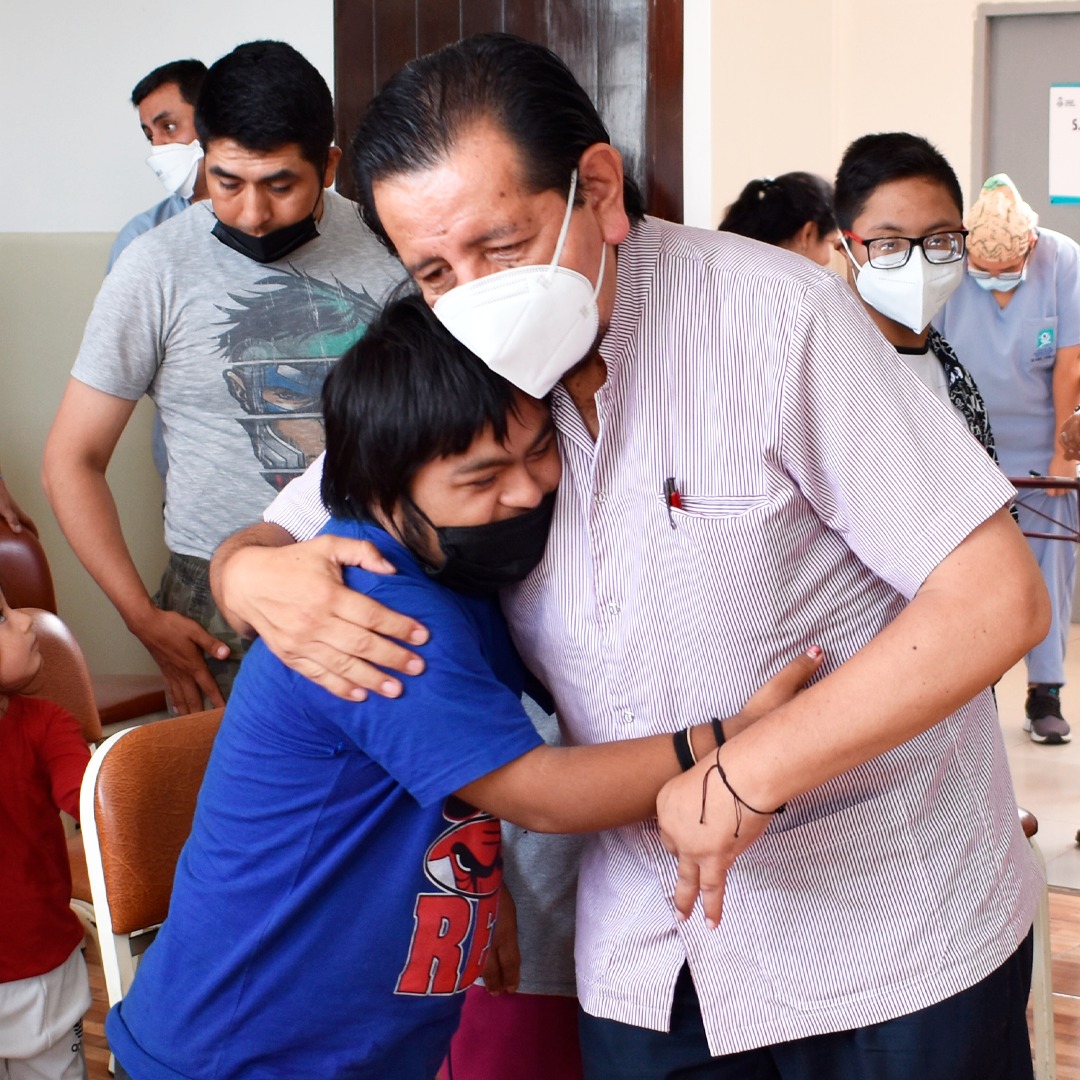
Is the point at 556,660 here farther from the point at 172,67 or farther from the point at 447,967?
the point at 172,67

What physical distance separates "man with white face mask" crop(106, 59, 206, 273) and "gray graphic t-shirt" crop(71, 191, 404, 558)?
1520 millimetres

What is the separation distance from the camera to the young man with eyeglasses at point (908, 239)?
2523 mm

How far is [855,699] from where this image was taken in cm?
98

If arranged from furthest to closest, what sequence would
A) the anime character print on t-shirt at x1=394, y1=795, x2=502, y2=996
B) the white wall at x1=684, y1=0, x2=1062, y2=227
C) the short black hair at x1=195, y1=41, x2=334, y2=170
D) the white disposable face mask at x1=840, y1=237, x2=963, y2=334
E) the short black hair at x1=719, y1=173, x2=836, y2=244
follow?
the white wall at x1=684, y1=0, x2=1062, y2=227 → the short black hair at x1=719, y1=173, x2=836, y2=244 → the white disposable face mask at x1=840, y1=237, x2=963, y2=334 → the short black hair at x1=195, y1=41, x2=334, y2=170 → the anime character print on t-shirt at x1=394, y1=795, x2=502, y2=996

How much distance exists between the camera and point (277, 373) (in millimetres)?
2361

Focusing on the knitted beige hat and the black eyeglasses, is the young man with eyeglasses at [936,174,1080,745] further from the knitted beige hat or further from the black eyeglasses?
the black eyeglasses

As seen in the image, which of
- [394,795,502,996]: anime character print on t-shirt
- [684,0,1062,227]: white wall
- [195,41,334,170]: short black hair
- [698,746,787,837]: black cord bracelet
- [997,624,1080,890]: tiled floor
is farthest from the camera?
[684,0,1062,227]: white wall

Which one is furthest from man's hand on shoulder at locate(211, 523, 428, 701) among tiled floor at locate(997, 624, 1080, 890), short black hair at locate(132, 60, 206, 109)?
short black hair at locate(132, 60, 206, 109)

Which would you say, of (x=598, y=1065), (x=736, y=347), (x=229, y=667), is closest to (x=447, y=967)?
(x=598, y=1065)

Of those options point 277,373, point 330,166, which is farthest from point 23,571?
point 330,166

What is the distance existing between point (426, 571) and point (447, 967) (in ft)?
1.18

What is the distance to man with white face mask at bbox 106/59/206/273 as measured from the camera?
3818 mm

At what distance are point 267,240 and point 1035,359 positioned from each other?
297cm

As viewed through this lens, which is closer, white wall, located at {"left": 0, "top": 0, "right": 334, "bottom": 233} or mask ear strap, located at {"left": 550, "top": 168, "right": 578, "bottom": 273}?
mask ear strap, located at {"left": 550, "top": 168, "right": 578, "bottom": 273}
